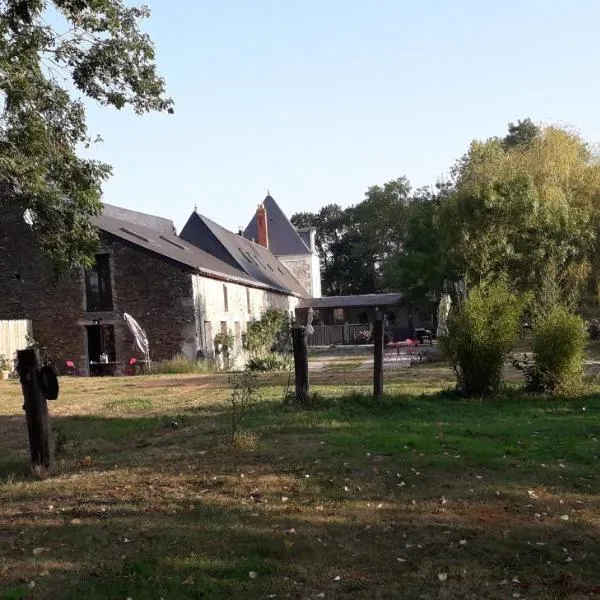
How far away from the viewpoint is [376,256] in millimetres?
67375

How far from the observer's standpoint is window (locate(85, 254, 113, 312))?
25.0m

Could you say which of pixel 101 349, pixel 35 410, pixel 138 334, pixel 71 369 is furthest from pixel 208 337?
pixel 35 410

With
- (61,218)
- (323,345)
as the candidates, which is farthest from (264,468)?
(323,345)

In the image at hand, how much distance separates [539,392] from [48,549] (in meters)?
9.18

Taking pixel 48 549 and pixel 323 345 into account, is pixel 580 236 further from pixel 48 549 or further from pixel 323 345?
pixel 48 549

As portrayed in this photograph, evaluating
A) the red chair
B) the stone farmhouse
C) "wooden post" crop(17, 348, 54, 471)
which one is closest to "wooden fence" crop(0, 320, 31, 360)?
the stone farmhouse

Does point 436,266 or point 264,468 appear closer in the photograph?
point 264,468

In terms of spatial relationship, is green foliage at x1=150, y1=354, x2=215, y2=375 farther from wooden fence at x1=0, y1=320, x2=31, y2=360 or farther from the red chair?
wooden fence at x1=0, y1=320, x2=31, y2=360

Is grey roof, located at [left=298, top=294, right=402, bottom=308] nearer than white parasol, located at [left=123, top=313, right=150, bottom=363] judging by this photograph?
No

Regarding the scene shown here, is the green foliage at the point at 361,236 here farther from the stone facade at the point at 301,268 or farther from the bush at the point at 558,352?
the bush at the point at 558,352

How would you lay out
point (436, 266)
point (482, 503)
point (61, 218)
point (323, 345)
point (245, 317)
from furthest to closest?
1. point (323, 345)
2. point (436, 266)
3. point (245, 317)
4. point (61, 218)
5. point (482, 503)

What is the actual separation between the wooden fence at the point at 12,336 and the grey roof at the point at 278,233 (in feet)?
97.9

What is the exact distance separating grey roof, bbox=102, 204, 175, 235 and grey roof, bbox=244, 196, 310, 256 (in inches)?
589

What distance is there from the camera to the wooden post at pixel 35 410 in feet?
21.3
